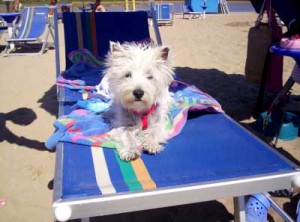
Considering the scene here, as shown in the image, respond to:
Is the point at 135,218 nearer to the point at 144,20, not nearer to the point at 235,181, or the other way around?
the point at 235,181

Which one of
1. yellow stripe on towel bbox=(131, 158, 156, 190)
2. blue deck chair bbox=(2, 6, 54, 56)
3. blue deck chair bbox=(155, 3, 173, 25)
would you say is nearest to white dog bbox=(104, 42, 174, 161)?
yellow stripe on towel bbox=(131, 158, 156, 190)

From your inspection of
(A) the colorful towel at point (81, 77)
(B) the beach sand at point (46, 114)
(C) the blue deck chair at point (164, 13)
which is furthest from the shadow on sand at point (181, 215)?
(C) the blue deck chair at point (164, 13)

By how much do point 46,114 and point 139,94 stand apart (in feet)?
9.32

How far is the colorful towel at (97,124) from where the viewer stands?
2.52m

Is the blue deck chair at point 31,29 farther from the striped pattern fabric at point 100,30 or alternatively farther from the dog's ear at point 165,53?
the dog's ear at point 165,53

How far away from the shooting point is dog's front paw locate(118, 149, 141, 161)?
2.28m

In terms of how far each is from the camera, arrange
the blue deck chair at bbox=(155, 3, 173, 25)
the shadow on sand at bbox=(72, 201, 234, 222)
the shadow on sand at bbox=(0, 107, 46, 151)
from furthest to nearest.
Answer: the blue deck chair at bbox=(155, 3, 173, 25) → the shadow on sand at bbox=(0, 107, 46, 151) → the shadow on sand at bbox=(72, 201, 234, 222)

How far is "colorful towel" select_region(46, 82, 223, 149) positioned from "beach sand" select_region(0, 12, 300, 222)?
500 millimetres

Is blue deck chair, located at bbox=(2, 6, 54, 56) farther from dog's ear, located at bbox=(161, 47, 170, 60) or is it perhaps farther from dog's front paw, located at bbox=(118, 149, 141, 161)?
dog's front paw, located at bbox=(118, 149, 141, 161)

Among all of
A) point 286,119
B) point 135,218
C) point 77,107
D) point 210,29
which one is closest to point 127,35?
point 77,107

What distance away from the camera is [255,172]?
2098 millimetres

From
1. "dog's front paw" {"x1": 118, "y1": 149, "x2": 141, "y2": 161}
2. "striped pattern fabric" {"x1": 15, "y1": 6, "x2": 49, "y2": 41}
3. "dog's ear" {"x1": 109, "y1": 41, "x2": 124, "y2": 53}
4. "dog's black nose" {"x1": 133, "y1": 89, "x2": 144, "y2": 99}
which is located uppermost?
"striped pattern fabric" {"x1": 15, "y1": 6, "x2": 49, "y2": 41}

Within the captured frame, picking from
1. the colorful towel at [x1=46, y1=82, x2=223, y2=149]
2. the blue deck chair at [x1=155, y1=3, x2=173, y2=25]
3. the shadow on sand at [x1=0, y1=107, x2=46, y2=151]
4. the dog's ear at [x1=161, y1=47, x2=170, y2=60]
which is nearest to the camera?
the colorful towel at [x1=46, y1=82, x2=223, y2=149]

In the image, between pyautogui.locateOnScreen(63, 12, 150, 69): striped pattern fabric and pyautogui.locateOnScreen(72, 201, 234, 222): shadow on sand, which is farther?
pyautogui.locateOnScreen(63, 12, 150, 69): striped pattern fabric
